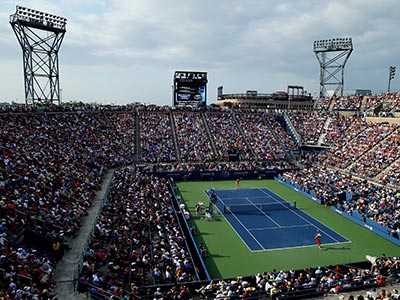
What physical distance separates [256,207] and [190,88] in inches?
1047

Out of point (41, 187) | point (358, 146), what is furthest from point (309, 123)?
point (41, 187)

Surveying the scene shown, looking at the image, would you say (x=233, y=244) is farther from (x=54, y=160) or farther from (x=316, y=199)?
(x=54, y=160)

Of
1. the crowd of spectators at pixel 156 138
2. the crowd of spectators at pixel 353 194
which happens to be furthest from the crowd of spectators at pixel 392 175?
the crowd of spectators at pixel 156 138

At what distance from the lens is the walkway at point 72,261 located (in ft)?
42.6

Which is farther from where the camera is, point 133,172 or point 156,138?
point 156,138

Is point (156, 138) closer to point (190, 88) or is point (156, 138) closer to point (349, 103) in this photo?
point (190, 88)

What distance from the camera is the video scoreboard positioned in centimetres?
4938

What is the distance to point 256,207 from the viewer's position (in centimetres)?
2838

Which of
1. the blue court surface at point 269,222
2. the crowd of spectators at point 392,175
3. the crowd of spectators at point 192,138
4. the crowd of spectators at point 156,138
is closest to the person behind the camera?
the blue court surface at point 269,222

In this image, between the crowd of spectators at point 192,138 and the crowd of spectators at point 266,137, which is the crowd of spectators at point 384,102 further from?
the crowd of spectators at point 192,138

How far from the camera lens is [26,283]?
12383 mm

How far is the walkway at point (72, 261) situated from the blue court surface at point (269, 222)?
976 centimetres

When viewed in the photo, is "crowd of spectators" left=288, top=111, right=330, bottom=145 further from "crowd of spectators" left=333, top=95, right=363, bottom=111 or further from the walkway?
the walkway

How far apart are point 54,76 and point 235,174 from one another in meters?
25.2
